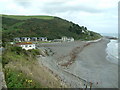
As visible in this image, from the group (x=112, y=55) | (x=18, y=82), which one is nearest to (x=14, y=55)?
(x=18, y=82)

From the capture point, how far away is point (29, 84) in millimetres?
8086

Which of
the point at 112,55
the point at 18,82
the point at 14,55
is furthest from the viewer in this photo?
the point at 112,55

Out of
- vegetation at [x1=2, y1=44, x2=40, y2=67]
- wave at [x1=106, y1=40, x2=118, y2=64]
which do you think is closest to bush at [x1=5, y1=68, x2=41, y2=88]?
vegetation at [x1=2, y1=44, x2=40, y2=67]

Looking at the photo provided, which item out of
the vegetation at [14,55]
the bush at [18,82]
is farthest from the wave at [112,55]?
the bush at [18,82]

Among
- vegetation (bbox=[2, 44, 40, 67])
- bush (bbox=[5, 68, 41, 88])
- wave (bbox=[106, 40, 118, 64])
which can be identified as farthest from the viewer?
wave (bbox=[106, 40, 118, 64])

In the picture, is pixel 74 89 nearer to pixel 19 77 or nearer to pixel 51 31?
pixel 19 77

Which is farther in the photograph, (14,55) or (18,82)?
(14,55)

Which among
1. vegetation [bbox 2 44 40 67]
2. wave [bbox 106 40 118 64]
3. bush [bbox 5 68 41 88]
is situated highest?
vegetation [bbox 2 44 40 67]

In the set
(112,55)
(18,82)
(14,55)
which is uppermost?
(14,55)

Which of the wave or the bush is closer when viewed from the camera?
the bush

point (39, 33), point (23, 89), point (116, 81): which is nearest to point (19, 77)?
point (23, 89)

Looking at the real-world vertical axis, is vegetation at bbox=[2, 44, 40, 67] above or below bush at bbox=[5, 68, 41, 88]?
above

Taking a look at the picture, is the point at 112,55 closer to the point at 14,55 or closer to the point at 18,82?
the point at 14,55

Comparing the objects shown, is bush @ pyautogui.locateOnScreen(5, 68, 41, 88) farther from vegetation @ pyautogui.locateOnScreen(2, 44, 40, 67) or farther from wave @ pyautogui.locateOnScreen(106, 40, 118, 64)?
wave @ pyautogui.locateOnScreen(106, 40, 118, 64)
